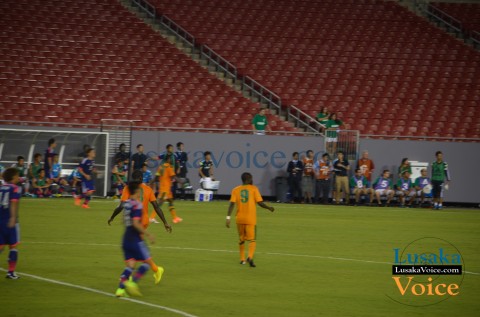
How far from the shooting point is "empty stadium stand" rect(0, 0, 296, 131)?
3566 centimetres

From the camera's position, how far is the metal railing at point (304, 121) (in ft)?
120

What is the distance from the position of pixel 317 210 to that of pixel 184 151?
20.5 feet

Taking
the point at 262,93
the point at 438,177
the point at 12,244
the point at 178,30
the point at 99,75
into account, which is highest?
the point at 178,30

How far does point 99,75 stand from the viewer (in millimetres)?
37656

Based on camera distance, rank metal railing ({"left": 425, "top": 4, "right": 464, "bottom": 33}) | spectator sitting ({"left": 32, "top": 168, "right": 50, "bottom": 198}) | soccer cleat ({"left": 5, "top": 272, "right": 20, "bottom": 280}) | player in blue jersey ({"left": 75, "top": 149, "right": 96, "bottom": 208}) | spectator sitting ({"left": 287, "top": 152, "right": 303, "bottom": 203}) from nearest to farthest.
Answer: soccer cleat ({"left": 5, "top": 272, "right": 20, "bottom": 280}) → player in blue jersey ({"left": 75, "top": 149, "right": 96, "bottom": 208}) → spectator sitting ({"left": 32, "top": 168, "right": 50, "bottom": 198}) → spectator sitting ({"left": 287, "top": 152, "right": 303, "bottom": 203}) → metal railing ({"left": 425, "top": 4, "right": 464, "bottom": 33})

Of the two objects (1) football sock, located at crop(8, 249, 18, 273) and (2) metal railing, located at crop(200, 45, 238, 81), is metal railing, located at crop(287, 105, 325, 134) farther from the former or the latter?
(1) football sock, located at crop(8, 249, 18, 273)

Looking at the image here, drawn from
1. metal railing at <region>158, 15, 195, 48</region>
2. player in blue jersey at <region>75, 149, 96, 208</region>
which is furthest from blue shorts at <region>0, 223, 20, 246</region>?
metal railing at <region>158, 15, 195, 48</region>

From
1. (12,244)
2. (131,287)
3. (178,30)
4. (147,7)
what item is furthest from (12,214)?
(147,7)

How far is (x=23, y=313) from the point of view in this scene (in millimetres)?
10992

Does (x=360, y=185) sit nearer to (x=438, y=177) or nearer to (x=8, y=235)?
(x=438, y=177)

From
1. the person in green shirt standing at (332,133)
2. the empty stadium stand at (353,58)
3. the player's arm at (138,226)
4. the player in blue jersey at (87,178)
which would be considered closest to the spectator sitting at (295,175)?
the person in green shirt standing at (332,133)

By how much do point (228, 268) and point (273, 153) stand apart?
1987 cm

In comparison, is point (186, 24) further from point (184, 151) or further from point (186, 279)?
point (186, 279)

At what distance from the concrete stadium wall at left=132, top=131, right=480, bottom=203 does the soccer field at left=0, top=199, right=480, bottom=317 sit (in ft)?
25.2
